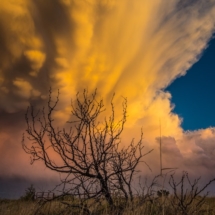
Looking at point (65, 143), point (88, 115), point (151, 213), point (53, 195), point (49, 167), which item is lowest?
point (151, 213)

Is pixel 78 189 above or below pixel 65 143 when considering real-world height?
below

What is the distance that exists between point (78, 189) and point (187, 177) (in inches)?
145

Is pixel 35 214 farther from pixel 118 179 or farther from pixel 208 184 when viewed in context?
pixel 208 184

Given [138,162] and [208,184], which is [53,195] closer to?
[138,162]

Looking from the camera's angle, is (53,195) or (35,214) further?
(53,195)

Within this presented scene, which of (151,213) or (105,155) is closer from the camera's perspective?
(151,213)

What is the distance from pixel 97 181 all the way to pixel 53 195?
1514 millimetres

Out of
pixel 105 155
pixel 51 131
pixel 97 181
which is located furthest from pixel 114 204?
pixel 51 131

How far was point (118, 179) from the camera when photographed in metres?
10.3

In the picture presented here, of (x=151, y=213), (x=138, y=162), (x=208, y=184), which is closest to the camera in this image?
(x=208, y=184)

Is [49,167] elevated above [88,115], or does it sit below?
below

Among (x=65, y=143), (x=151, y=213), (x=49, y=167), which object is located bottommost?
(x=151, y=213)

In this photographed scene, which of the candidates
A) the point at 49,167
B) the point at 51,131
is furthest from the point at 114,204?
the point at 51,131

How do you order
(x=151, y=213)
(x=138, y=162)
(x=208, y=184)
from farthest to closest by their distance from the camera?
1. (x=138, y=162)
2. (x=151, y=213)
3. (x=208, y=184)
